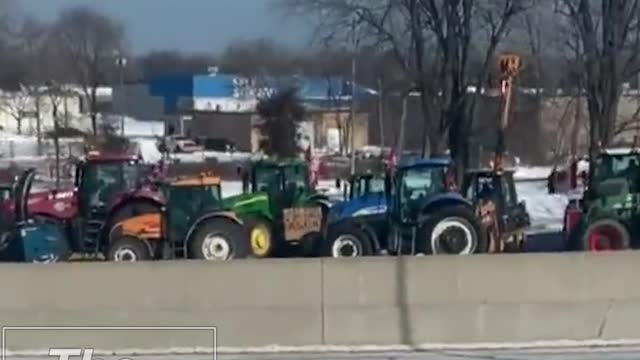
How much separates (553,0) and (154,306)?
139ft

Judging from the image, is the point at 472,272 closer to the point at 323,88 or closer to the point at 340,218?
the point at 340,218

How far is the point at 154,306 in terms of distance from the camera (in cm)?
1509

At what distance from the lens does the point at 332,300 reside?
1516cm

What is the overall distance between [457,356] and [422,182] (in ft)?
45.3

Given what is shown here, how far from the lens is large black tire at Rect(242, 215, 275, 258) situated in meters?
29.2

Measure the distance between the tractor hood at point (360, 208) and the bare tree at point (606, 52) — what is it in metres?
22.3

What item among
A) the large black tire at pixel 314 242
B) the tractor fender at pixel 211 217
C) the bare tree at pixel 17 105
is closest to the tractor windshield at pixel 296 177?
the large black tire at pixel 314 242

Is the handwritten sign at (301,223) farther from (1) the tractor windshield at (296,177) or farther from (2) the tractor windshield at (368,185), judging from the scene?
(1) the tractor windshield at (296,177)

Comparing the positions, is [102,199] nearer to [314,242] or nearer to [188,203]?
[188,203]

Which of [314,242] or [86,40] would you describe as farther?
[86,40]

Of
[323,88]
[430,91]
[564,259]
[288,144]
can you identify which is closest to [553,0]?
[430,91]

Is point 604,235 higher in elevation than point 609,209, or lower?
lower

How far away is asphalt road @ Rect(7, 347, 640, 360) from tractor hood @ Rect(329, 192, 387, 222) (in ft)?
45.5

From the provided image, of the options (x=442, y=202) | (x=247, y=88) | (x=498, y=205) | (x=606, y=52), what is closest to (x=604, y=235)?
(x=498, y=205)
